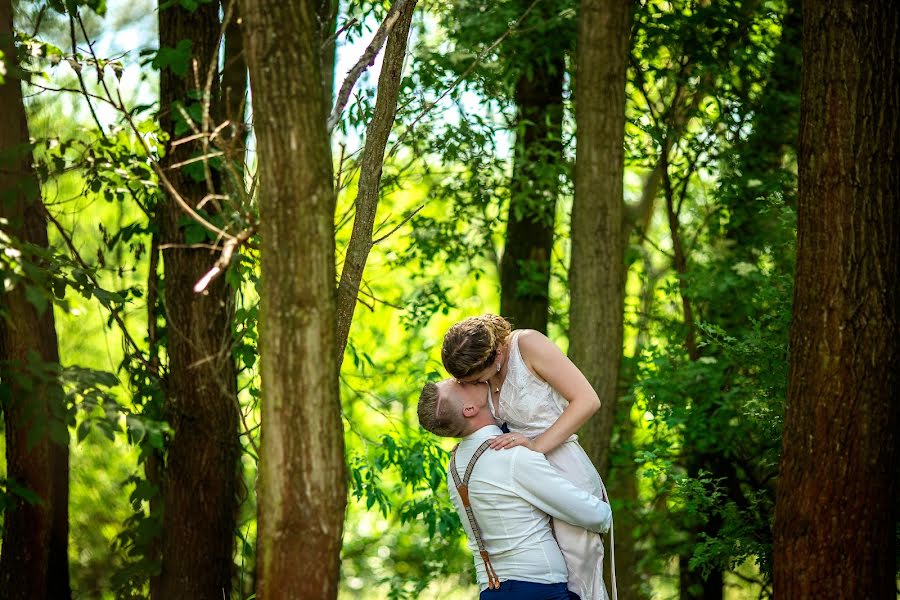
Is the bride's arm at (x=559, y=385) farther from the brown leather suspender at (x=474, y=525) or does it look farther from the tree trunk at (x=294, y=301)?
the tree trunk at (x=294, y=301)

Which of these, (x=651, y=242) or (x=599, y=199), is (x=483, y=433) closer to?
(x=599, y=199)

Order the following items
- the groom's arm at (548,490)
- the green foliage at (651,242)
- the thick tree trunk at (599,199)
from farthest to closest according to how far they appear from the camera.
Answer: the thick tree trunk at (599,199) < the green foliage at (651,242) < the groom's arm at (548,490)

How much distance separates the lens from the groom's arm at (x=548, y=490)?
141 inches

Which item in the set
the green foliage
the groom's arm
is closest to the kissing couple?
the groom's arm

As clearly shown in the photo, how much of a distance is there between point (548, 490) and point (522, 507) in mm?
133

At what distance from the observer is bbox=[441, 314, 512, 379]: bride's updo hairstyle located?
3.84m

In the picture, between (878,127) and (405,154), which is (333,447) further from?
(405,154)

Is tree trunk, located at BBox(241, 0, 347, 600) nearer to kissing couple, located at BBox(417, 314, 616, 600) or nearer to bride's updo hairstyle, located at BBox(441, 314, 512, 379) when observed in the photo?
kissing couple, located at BBox(417, 314, 616, 600)

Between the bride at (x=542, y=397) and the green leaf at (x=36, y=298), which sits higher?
the green leaf at (x=36, y=298)

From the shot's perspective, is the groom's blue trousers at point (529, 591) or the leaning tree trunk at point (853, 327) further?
the leaning tree trunk at point (853, 327)

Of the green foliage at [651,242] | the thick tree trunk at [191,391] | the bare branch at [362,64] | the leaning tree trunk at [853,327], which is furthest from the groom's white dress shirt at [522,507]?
the thick tree trunk at [191,391]

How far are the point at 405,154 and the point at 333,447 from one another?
27.3 feet

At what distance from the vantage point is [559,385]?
404 cm

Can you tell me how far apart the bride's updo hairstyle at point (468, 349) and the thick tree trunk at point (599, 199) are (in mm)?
3298
